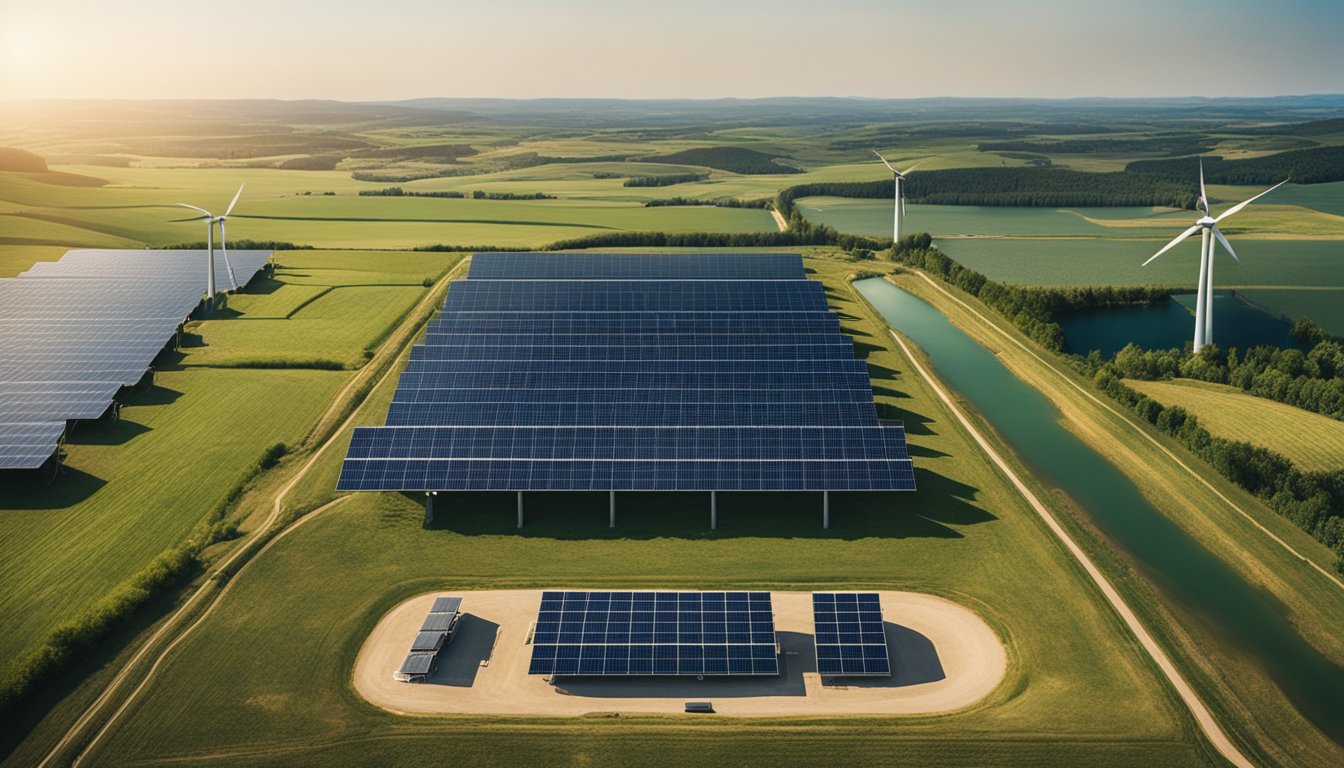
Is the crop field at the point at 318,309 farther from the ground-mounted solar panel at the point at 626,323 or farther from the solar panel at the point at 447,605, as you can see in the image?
the solar panel at the point at 447,605

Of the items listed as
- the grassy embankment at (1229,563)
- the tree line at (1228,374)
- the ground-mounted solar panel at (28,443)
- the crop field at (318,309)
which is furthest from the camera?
the crop field at (318,309)

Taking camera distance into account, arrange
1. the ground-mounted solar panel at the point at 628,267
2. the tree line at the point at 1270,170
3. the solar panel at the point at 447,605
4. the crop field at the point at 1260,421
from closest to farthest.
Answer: the solar panel at the point at 447,605
the crop field at the point at 1260,421
the ground-mounted solar panel at the point at 628,267
the tree line at the point at 1270,170

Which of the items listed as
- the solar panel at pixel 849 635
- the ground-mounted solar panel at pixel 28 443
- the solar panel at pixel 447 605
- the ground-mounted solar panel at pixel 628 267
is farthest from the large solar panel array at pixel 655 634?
the ground-mounted solar panel at pixel 628 267

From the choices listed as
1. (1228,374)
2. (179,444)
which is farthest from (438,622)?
(1228,374)

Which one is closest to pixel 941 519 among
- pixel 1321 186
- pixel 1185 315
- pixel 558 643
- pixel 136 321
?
pixel 558 643

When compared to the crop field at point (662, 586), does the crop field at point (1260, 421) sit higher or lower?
higher

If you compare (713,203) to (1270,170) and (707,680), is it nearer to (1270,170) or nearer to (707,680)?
(1270,170)

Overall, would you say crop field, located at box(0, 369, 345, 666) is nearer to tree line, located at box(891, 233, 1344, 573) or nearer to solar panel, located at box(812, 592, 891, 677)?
solar panel, located at box(812, 592, 891, 677)
